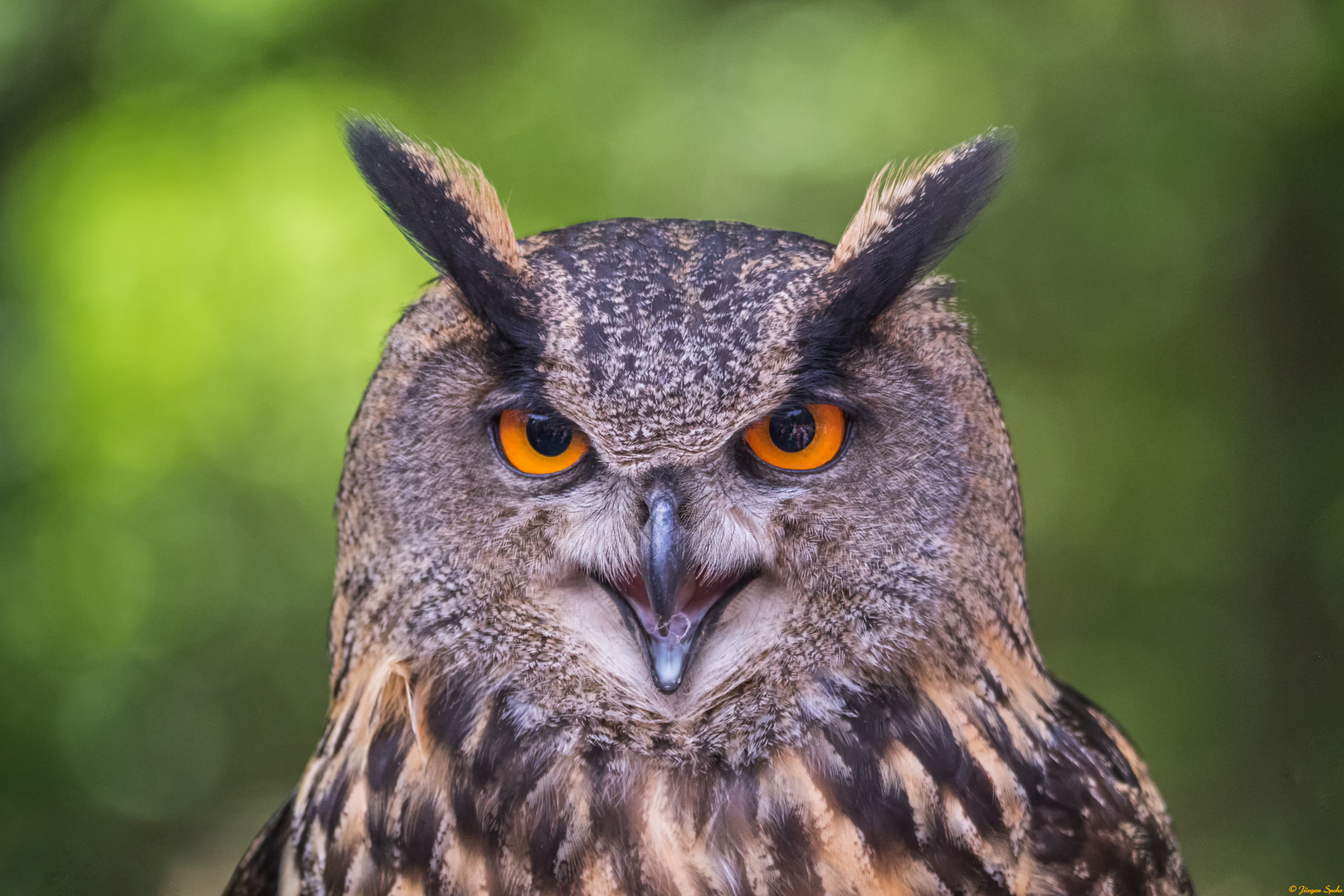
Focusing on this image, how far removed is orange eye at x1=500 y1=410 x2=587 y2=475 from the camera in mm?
1008

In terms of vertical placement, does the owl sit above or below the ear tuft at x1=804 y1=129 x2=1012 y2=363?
below

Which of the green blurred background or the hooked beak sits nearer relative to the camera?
the hooked beak

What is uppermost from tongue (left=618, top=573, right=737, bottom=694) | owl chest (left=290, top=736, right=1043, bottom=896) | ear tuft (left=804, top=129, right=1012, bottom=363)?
ear tuft (left=804, top=129, right=1012, bottom=363)

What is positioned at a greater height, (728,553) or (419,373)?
(419,373)

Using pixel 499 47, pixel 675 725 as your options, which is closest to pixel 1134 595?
pixel 499 47

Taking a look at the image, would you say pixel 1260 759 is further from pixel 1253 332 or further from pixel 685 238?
pixel 685 238

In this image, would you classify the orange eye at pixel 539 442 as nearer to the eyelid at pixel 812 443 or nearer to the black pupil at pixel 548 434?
the black pupil at pixel 548 434

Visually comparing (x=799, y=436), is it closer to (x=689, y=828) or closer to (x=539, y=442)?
(x=539, y=442)

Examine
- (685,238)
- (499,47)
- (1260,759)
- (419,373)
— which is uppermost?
(499,47)

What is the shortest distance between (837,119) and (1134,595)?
1753 millimetres

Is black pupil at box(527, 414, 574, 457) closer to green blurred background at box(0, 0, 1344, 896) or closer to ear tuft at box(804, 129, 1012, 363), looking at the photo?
ear tuft at box(804, 129, 1012, 363)

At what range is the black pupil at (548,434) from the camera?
39.6 inches

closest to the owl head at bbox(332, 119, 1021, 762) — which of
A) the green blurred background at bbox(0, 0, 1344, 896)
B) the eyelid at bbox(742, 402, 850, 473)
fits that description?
the eyelid at bbox(742, 402, 850, 473)

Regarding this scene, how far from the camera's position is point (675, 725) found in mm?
1030
